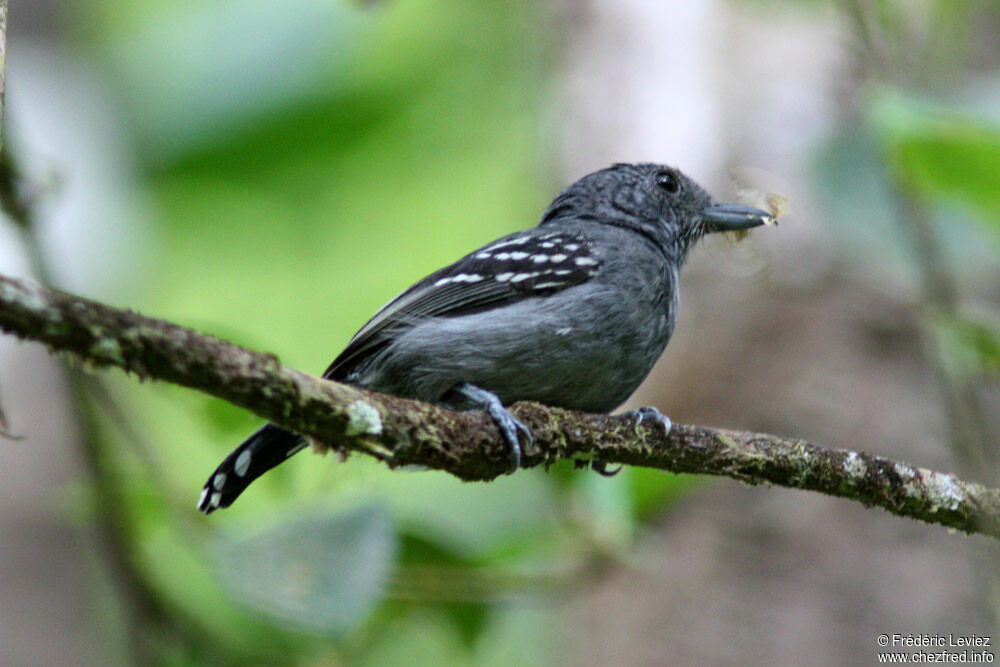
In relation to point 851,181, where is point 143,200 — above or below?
below

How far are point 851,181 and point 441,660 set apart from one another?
15.6ft

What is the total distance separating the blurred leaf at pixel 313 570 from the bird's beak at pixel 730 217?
7.04 feet

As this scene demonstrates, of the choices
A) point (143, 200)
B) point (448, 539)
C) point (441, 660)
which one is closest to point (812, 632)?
point (448, 539)

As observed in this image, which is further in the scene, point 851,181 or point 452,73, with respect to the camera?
point 452,73

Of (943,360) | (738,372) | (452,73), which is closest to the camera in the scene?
(943,360)

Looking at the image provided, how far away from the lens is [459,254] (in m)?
8.35

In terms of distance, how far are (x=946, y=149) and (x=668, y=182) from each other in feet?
5.03

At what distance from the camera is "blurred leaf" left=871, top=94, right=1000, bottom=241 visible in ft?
10.3

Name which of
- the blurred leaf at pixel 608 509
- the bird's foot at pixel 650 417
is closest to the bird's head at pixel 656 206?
the blurred leaf at pixel 608 509

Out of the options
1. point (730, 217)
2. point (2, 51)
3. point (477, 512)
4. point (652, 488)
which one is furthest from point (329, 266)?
point (2, 51)

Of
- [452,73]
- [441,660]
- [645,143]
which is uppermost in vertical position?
[452,73]

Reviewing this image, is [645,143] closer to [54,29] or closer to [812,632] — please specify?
[812,632]

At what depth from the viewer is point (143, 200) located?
22.5ft

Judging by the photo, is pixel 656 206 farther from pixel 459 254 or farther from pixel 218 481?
pixel 459 254
